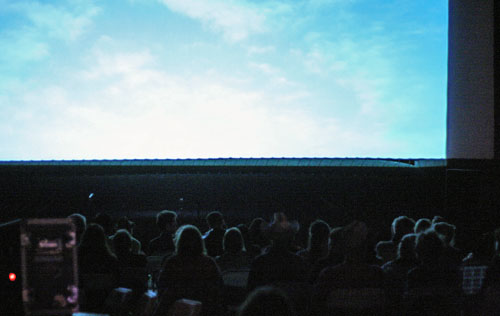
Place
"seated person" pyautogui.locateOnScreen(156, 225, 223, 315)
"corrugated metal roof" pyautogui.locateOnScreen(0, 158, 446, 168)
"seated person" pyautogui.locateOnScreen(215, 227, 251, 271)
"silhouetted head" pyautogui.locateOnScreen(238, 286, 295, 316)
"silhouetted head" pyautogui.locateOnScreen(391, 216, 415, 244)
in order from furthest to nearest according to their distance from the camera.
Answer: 1. "corrugated metal roof" pyautogui.locateOnScreen(0, 158, 446, 168)
2. "silhouetted head" pyautogui.locateOnScreen(391, 216, 415, 244)
3. "seated person" pyautogui.locateOnScreen(215, 227, 251, 271)
4. "seated person" pyautogui.locateOnScreen(156, 225, 223, 315)
5. "silhouetted head" pyautogui.locateOnScreen(238, 286, 295, 316)

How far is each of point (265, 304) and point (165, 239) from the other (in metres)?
3.24

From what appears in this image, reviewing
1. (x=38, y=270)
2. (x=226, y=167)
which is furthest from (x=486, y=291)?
(x=226, y=167)

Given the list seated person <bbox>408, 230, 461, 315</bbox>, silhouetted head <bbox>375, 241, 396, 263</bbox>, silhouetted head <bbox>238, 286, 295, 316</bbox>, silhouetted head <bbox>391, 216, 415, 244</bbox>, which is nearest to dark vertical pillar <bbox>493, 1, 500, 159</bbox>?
silhouetted head <bbox>391, 216, 415, 244</bbox>

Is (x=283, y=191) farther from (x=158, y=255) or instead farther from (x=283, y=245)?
(x=283, y=245)

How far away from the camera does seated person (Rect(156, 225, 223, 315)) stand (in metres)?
2.76

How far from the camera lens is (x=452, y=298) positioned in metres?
2.93

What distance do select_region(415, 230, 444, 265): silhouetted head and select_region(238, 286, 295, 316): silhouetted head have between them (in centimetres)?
171

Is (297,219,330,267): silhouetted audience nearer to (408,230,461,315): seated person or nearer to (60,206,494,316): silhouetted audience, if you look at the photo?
(60,206,494,316): silhouetted audience

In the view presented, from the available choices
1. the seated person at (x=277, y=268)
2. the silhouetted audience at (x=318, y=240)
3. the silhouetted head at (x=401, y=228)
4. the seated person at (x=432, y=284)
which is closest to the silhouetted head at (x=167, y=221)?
the silhouetted audience at (x=318, y=240)

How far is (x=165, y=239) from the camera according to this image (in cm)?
461

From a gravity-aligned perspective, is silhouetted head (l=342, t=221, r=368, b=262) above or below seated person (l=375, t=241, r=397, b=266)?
above

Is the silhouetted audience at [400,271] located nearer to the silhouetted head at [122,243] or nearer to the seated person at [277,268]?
the seated person at [277,268]

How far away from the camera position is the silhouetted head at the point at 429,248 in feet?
9.61

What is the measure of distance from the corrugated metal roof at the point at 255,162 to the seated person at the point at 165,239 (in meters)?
5.91
